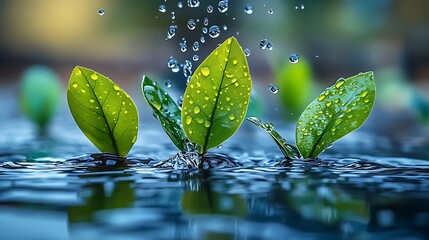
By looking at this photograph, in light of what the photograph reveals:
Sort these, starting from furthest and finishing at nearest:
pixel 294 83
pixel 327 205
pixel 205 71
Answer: pixel 294 83 < pixel 205 71 < pixel 327 205

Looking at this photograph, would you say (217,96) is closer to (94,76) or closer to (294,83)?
(94,76)

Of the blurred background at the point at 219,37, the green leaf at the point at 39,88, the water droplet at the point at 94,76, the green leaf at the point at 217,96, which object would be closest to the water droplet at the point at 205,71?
the green leaf at the point at 217,96

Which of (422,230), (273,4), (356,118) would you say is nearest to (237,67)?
(356,118)

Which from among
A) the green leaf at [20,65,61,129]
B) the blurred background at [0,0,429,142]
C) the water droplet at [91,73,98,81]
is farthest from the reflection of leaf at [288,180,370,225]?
the blurred background at [0,0,429,142]

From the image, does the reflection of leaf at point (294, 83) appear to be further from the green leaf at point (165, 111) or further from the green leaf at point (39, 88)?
the green leaf at point (165, 111)

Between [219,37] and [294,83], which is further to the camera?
[219,37]

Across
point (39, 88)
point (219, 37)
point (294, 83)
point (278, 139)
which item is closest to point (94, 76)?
point (278, 139)

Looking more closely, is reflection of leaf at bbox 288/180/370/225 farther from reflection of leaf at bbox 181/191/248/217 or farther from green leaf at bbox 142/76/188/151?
green leaf at bbox 142/76/188/151

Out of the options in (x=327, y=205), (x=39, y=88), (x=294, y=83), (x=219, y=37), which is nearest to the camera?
(x=327, y=205)
